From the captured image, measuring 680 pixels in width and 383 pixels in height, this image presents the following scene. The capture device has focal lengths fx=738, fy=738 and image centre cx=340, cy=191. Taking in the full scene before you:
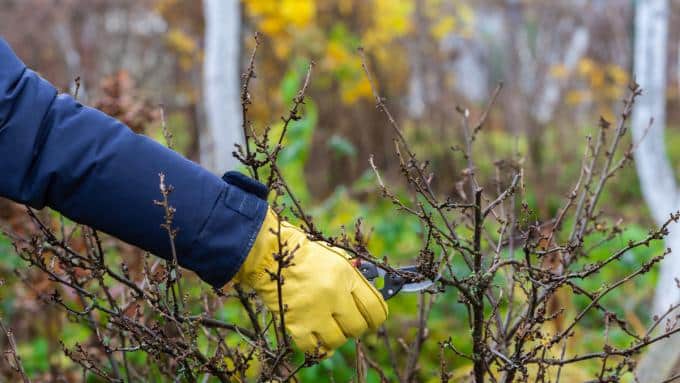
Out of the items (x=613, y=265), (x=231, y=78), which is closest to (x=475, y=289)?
(x=613, y=265)

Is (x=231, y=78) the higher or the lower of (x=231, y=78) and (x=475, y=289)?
the higher

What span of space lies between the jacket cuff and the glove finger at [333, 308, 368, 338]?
0.25 m

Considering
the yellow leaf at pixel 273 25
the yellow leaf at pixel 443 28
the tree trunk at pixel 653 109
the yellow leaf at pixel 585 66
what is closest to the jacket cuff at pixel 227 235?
the tree trunk at pixel 653 109

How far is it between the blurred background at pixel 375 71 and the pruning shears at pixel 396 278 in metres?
2.92

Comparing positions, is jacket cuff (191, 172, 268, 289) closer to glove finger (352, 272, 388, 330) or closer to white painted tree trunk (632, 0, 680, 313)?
glove finger (352, 272, 388, 330)

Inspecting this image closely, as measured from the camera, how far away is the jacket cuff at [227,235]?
1581 millimetres

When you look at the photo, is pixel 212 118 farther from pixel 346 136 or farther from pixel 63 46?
pixel 63 46

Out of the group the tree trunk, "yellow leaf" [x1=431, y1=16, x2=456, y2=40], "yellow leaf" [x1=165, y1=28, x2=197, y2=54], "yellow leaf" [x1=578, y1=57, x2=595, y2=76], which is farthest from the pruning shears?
"yellow leaf" [x1=578, y1=57, x2=595, y2=76]

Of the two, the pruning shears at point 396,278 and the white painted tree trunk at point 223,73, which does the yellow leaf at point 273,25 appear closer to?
the white painted tree trunk at point 223,73

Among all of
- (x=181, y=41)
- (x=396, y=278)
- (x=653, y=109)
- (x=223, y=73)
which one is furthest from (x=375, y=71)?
(x=396, y=278)

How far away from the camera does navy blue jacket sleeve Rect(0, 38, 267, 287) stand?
5.05 feet

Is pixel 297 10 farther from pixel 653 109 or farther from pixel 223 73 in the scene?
pixel 653 109

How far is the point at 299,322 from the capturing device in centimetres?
163

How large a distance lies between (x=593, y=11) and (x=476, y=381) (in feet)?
30.5
